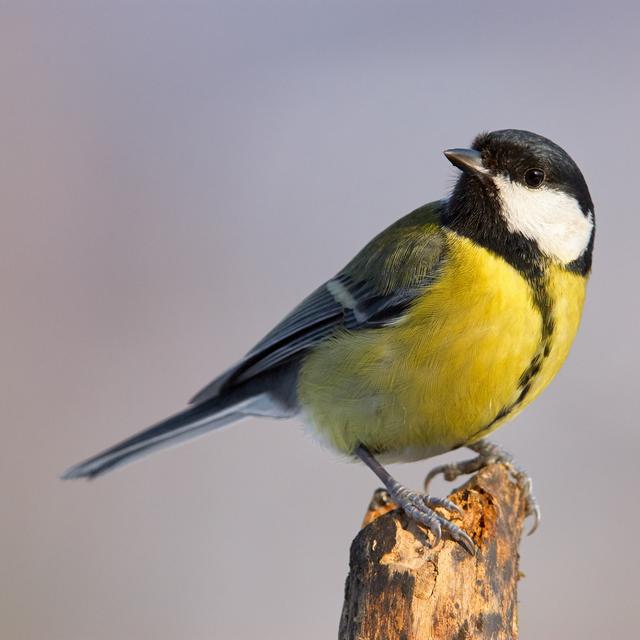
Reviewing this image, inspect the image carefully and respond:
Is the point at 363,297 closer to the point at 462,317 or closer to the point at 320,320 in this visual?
the point at 320,320

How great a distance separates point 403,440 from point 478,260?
51 centimetres

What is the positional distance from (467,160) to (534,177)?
0.57ft

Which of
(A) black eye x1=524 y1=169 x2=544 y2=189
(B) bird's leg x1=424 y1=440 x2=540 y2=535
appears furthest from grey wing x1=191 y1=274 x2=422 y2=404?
(B) bird's leg x1=424 y1=440 x2=540 y2=535

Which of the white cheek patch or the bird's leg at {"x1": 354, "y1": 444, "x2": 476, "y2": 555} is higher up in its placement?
the white cheek patch

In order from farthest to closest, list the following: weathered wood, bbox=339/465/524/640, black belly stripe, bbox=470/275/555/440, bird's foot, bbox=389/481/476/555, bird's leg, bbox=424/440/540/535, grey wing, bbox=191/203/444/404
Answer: bird's leg, bbox=424/440/540/535 → grey wing, bbox=191/203/444/404 → black belly stripe, bbox=470/275/555/440 → bird's foot, bbox=389/481/476/555 → weathered wood, bbox=339/465/524/640

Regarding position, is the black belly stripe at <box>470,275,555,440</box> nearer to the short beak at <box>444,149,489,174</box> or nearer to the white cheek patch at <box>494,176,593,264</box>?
the white cheek patch at <box>494,176,593,264</box>

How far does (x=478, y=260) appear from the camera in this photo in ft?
7.84

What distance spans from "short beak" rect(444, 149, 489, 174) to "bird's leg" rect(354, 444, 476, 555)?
2.69 ft

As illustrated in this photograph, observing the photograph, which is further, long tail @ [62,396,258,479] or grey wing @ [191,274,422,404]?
long tail @ [62,396,258,479]

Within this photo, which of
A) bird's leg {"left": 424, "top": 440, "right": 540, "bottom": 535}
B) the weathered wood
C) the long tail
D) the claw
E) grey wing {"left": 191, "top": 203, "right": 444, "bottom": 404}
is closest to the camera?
the weathered wood

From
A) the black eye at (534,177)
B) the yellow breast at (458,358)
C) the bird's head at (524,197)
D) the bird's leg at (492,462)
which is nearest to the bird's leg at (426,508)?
the yellow breast at (458,358)

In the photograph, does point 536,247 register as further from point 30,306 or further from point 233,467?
point 30,306

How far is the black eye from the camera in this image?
7.82 ft

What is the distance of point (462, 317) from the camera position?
232 centimetres
